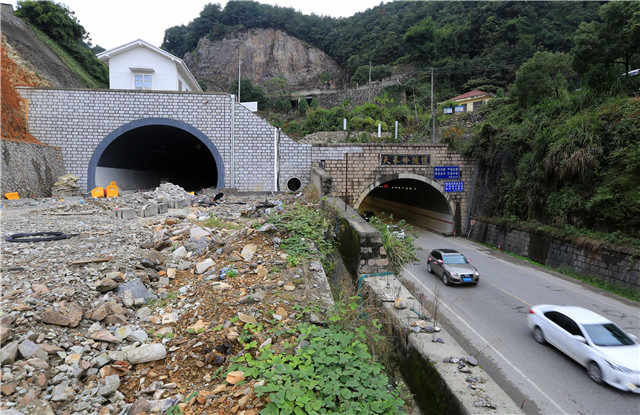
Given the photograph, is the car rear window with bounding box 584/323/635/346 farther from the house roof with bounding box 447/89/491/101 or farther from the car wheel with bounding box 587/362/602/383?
the house roof with bounding box 447/89/491/101

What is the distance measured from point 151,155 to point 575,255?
71.3ft

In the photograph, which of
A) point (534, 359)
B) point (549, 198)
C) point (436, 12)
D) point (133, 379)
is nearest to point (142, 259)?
point (133, 379)

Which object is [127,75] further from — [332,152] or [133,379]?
[133,379]

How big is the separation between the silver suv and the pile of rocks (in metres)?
14.8

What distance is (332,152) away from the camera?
657 inches

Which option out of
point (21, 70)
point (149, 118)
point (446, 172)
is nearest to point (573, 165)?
point (446, 172)

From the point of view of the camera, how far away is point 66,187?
43.5 feet

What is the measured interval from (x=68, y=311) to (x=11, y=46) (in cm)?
2008

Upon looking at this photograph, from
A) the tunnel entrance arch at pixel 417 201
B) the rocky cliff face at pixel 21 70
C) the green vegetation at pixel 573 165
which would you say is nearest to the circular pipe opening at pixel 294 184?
the tunnel entrance arch at pixel 417 201

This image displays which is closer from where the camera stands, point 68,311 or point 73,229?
point 68,311

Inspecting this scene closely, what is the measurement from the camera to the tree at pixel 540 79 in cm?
1730

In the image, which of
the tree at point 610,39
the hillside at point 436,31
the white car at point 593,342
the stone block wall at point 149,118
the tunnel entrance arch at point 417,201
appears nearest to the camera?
the white car at point 593,342

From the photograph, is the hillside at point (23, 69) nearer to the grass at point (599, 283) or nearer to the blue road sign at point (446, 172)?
the blue road sign at point (446, 172)

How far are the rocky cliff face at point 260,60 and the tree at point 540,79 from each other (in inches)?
1687
